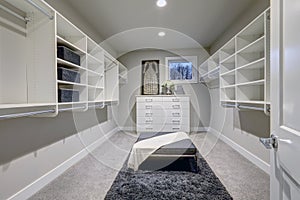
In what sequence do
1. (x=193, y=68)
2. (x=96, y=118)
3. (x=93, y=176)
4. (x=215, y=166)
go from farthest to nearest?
1. (x=193, y=68)
2. (x=96, y=118)
3. (x=215, y=166)
4. (x=93, y=176)

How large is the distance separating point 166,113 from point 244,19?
2.69 metres

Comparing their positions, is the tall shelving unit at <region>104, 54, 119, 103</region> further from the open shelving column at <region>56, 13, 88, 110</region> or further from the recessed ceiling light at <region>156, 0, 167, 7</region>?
the recessed ceiling light at <region>156, 0, 167, 7</region>

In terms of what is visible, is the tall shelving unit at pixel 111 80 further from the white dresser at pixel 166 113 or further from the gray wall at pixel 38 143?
the white dresser at pixel 166 113

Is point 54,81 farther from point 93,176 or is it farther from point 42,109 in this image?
point 93,176

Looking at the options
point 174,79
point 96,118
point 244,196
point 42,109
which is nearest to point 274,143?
point 244,196

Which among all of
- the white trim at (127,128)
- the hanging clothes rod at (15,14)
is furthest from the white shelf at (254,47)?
the white trim at (127,128)

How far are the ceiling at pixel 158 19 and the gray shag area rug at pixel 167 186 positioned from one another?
2300mm

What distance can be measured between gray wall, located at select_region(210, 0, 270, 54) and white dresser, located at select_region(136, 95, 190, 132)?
1628 millimetres

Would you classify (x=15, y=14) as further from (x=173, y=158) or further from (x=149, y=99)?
(x=149, y=99)

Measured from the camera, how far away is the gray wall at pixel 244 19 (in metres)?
2.62

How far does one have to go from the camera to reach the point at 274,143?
91 centimetres

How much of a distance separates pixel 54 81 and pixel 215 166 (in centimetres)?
225

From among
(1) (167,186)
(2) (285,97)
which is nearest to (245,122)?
(1) (167,186)

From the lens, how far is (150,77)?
18.7ft
